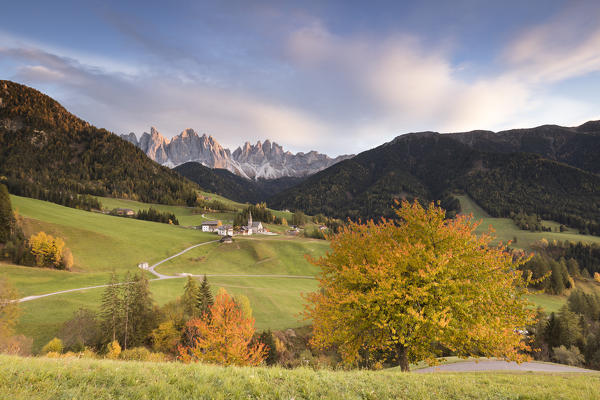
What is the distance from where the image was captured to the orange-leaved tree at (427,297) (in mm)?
16531

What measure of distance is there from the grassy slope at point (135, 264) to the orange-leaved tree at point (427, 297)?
13057 mm

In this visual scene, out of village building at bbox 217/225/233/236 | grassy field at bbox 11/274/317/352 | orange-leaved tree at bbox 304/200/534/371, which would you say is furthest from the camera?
village building at bbox 217/225/233/236

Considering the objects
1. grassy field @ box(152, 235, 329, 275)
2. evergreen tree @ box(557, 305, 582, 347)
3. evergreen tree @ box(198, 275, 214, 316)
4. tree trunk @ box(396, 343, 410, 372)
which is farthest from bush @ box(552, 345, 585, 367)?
evergreen tree @ box(198, 275, 214, 316)

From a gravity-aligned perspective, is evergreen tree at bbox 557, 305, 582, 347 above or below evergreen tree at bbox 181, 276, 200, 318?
below

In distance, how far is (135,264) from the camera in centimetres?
8212

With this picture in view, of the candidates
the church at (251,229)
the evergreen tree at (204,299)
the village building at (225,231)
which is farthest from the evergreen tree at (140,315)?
the church at (251,229)

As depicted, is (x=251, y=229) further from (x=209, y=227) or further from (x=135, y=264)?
(x=135, y=264)

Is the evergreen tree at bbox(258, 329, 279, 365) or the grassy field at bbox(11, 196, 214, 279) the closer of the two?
the evergreen tree at bbox(258, 329, 279, 365)

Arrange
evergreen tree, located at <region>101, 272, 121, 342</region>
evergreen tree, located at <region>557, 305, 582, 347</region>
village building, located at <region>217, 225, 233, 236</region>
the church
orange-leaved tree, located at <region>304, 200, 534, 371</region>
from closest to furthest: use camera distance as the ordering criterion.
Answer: orange-leaved tree, located at <region>304, 200, 534, 371</region> → evergreen tree, located at <region>101, 272, 121, 342</region> → evergreen tree, located at <region>557, 305, 582, 347</region> → village building, located at <region>217, 225, 233, 236</region> → the church

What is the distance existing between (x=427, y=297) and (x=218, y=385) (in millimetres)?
A: 14656

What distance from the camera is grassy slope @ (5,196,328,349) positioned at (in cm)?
4809

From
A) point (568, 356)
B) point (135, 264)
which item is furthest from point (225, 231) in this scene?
point (568, 356)

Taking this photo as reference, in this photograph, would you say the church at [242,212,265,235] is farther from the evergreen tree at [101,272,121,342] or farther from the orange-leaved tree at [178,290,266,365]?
the orange-leaved tree at [178,290,266,365]

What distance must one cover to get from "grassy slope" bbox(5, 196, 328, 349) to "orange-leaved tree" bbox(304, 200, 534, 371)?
13.1 meters
